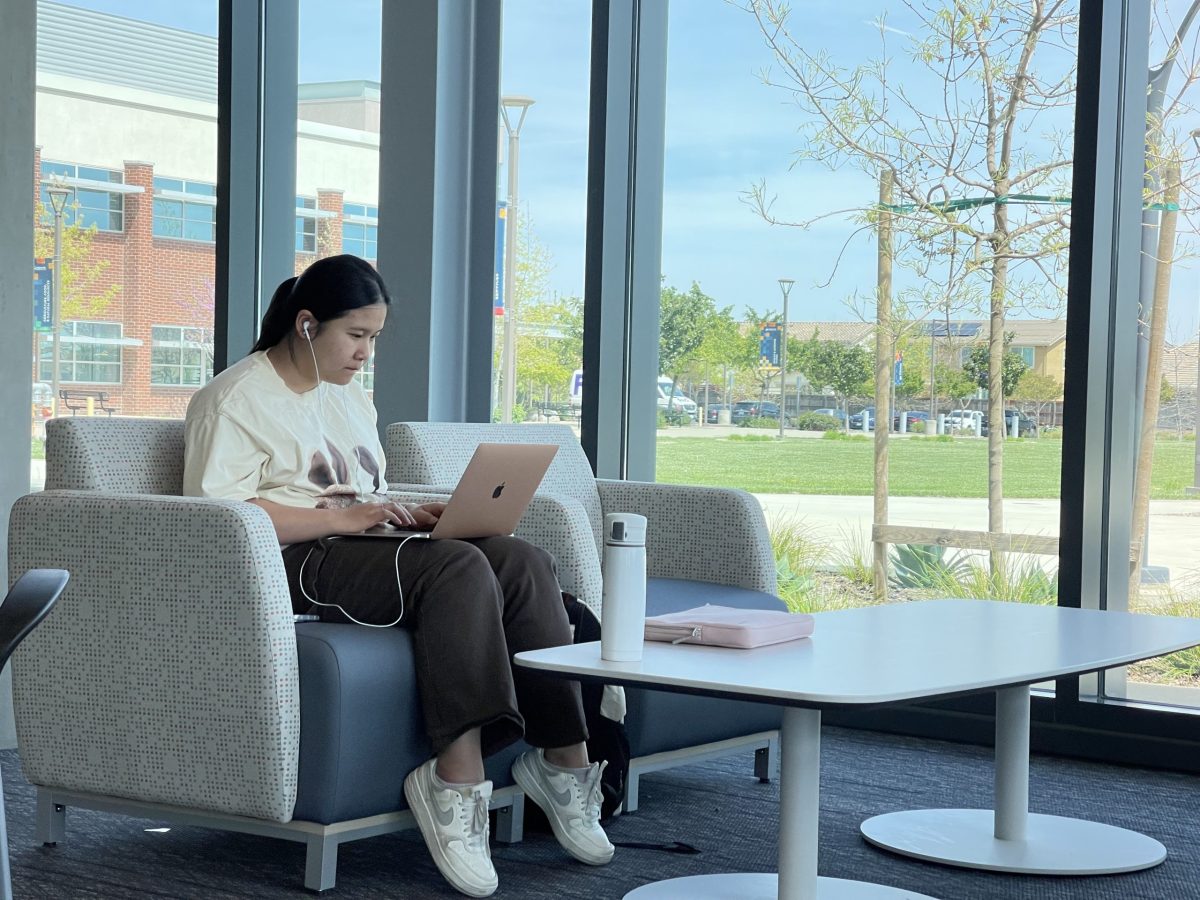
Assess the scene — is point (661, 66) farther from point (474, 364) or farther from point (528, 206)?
point (474, 364)

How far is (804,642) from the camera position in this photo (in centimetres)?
212

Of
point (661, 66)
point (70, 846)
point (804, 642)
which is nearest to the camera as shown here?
point (804, 642)

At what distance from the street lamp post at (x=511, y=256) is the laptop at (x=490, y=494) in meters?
1.75

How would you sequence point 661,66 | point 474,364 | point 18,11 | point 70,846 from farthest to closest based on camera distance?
point 474,364 → point 661,66 → point 18,11 → point 70,846

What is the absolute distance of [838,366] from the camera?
12.9 ft

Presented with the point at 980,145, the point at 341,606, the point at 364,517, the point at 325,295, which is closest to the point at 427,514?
the point at 364,517

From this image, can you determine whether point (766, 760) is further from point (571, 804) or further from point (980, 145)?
point (980, 145)

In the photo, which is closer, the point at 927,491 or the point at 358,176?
the point at 927,491

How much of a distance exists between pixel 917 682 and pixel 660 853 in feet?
3.08

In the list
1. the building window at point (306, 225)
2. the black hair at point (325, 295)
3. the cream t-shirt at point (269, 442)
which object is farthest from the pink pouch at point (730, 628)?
the building window at point (306, 225)

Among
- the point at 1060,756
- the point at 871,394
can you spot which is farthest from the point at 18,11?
the point at 1060,756

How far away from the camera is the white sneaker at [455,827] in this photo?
229 cm

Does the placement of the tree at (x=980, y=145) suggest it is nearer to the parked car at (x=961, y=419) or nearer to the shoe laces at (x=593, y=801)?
the parked car at (x=961, y=419)

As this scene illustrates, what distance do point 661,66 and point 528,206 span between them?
58 centimetres
